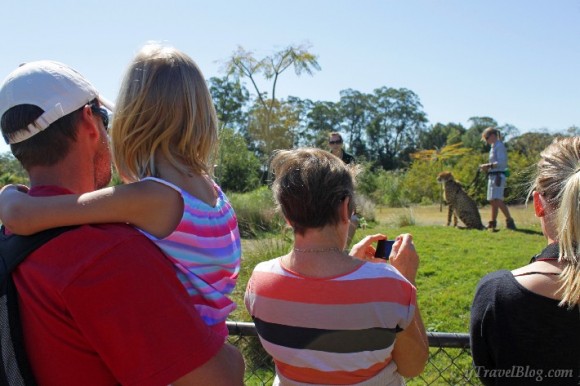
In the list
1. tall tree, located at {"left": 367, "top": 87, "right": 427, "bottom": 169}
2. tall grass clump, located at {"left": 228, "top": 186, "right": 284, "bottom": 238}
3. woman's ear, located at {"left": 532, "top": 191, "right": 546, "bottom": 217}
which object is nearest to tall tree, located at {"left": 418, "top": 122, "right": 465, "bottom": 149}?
tall tree, located at {"left": 367, "top": 87, "right": 427, "bottom": 169}

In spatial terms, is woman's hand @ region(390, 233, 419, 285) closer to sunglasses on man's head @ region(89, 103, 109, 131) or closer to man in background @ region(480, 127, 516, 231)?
sunglasses on man's head @ region(89, 103, 109, 131)

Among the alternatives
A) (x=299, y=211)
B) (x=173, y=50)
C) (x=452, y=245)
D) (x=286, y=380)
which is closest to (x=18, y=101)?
(x=173, y=50)

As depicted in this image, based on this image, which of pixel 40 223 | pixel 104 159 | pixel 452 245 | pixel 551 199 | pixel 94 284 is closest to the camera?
pixel 94 284

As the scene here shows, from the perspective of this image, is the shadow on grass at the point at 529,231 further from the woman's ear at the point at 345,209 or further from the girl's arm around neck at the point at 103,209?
the girl's arm around neck at the point at 103,209

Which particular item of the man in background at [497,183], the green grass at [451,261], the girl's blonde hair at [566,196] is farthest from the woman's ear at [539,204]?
the man in background at [497,183]

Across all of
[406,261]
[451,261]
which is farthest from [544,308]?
[451,261]

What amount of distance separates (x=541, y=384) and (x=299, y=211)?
3.69 feet

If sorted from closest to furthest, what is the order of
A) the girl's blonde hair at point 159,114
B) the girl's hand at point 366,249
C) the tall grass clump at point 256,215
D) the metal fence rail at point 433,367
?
the girl's blonde hair at point 159,114, the girl's hand at point 366,249, the metal fence rail at point 433,367, the tall grass clump at point 256,215

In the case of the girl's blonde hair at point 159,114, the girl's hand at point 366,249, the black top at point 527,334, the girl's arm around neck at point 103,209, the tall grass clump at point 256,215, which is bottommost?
the tall grass clump at point 256,215

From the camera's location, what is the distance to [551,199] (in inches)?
82.8

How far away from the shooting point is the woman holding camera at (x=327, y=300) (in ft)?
5.99

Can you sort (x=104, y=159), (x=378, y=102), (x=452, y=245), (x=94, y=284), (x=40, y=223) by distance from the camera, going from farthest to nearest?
(x=378, y=102) < (x=452, y=245) < (x=104, y=159) < (x=40, y=223) < (x=94, y=284)

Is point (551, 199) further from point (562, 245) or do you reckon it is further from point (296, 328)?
point (296, 328)

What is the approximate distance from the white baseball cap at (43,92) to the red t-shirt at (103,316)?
1.12 ft
